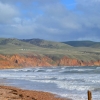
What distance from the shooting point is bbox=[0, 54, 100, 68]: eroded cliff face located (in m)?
146

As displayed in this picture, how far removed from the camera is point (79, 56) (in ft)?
612

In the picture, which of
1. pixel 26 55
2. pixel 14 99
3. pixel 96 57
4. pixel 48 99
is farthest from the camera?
pixel 96 57

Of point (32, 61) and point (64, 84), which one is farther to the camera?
point (32, 61)

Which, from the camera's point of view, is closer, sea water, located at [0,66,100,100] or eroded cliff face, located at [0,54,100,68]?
sea water, located at [0,66,100,100]

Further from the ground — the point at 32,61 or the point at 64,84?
the point at 64,84

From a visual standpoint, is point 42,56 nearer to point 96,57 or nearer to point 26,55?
point 26,55

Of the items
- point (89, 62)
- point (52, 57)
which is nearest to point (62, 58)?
point (52, 57)

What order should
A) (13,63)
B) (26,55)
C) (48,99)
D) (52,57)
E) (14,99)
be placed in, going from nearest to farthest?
(14,99), (48,99), (13,63), (26,55), (52,57)

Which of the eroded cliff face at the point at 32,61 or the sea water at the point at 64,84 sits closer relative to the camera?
the sea water at the point at 64,84

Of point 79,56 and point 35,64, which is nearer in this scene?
point 35,64

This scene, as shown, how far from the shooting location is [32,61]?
16438 cm

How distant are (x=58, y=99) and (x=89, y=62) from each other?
6448 inches

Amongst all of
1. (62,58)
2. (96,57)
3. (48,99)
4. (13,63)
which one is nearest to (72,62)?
(62,58)

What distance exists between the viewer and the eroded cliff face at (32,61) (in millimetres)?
146250
